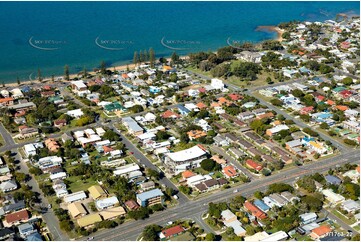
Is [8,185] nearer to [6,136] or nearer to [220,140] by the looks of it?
[6,136]

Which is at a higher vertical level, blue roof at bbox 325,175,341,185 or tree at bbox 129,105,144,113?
tree at bbox 129,105,144,113

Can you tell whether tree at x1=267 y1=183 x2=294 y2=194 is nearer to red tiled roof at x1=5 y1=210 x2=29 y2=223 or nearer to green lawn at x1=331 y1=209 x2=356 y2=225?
green lawn at x1=331 y1=209 x2=356 y2=225

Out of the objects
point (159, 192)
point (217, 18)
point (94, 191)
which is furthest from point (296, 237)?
point (217, 18)

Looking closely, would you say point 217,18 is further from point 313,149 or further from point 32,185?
point 32,185

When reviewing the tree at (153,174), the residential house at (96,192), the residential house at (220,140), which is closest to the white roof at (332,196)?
the residential house at (220,140)

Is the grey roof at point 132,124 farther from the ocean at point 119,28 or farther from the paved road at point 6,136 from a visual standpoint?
the ocean at point 119,28

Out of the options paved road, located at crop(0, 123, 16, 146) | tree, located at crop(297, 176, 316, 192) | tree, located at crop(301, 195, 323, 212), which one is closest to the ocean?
paved road, located at crop(0, 123, 16, 146)
